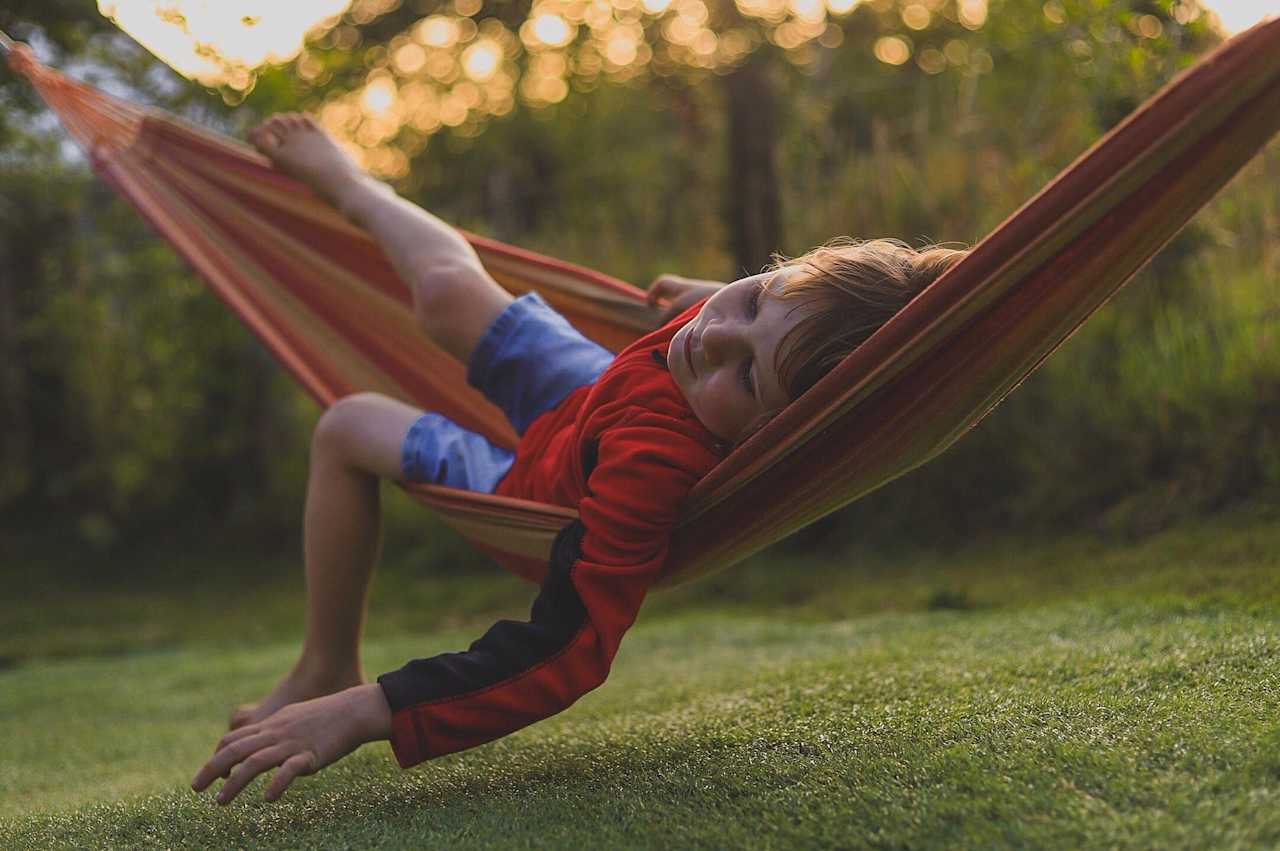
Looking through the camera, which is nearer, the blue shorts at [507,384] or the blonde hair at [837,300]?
the blonde hair at [837,300]

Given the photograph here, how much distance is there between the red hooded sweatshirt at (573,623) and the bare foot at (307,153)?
99 centimetres

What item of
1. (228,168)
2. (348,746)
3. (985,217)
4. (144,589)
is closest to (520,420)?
(348,746)

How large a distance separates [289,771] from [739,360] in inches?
26.4

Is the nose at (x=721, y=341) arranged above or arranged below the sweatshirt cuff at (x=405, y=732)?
above

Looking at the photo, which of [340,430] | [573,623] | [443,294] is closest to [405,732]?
[573,623]

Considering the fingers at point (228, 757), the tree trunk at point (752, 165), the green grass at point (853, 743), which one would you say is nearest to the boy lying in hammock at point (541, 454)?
the fingers at point (228, 757)

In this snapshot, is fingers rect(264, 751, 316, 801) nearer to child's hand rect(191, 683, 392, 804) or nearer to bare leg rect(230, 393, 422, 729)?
child's hand rect(191, 683, 392, 804)

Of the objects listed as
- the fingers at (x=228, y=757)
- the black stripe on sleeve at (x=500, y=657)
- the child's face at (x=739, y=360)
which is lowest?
the fingers at (x=228, y=757)

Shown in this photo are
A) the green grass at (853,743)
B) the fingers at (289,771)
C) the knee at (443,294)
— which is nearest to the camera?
the green grass at (853,743)

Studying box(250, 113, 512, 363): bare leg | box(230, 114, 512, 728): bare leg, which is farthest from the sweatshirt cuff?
box(250, 113, 512, 363): bare leg

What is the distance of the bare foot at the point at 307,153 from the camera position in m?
2.09

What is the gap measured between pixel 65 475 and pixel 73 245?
3.52 ft

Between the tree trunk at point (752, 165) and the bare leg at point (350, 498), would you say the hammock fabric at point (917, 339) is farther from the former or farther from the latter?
the tree trunk at point (752, 165)

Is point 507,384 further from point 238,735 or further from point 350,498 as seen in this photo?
point 238,735
